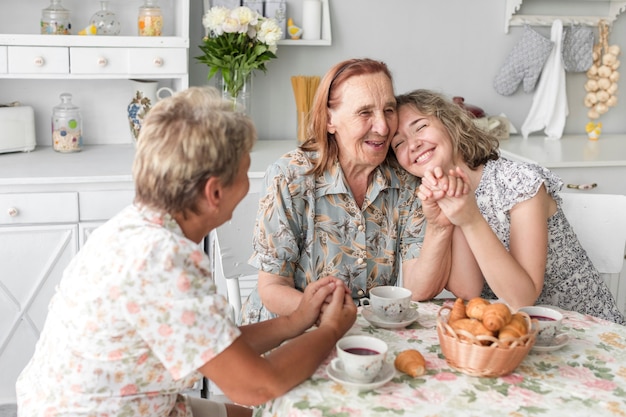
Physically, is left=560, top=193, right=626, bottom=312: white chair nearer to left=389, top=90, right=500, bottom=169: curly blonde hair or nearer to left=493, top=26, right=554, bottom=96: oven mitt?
left=389, top=90, right=500, bottom=169: curly blonde hair

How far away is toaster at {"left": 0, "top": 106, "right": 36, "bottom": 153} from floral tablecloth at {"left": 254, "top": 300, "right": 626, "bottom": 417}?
6.63 ft

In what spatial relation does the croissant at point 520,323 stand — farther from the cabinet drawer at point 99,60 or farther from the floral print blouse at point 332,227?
the cabinet drawer at point 99,60

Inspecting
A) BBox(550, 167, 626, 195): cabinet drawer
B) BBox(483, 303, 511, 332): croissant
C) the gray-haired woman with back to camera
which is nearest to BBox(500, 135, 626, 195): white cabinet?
BBox(550, 167, 626, 195): cabinet drawer

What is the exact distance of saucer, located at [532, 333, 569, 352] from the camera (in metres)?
1.52

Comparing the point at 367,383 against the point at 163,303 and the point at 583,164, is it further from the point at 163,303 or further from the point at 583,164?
the point at 583,164

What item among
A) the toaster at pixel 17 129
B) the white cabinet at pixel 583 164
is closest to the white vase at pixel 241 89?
the toaster at pixel 17 129

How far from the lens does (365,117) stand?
76.2 inches

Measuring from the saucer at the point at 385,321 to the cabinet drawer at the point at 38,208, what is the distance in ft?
4.81

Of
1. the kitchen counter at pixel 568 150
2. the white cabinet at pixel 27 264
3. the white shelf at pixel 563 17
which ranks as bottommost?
the white cabinet at pixel 27 264

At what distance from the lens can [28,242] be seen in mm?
2797

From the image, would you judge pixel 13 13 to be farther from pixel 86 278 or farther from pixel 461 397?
pixel 461 397

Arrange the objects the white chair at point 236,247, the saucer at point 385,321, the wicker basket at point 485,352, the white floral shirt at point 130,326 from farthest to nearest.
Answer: the white chair at point 236,247 → the saucer at point 385,321 → the wicker basket at point 485,352 → the white floral shirt at point 130,326

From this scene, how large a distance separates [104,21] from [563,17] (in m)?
2.06

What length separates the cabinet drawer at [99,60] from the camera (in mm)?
2967
